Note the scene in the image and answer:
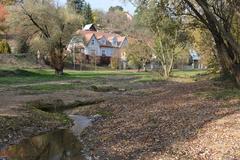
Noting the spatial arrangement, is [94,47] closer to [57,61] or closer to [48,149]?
[57,61]

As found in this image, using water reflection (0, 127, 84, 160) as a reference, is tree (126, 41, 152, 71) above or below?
above

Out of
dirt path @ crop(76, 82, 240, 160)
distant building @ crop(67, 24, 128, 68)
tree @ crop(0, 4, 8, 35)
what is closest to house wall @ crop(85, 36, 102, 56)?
distant building @ crop(67, 24, 128, 68)

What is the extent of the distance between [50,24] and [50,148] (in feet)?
157

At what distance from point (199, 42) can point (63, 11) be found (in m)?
18.5

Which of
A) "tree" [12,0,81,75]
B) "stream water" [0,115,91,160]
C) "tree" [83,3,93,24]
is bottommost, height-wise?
"stream water" [0,115,91,160]

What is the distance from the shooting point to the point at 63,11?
209ft

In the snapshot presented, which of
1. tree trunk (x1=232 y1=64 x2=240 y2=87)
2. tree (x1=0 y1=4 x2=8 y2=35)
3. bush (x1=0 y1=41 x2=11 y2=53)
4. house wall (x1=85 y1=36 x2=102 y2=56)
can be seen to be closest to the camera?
tree trunk (x1=232 y1=64 x2=240 y2=87)

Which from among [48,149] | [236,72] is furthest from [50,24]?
[48,149]

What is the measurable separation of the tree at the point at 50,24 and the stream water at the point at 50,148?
42.5m

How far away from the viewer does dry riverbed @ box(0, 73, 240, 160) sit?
13.9 meters

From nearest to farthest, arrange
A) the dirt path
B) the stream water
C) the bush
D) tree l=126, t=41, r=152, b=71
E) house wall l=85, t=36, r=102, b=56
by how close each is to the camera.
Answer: the dirt path < the stream water < the bush < tree l=126, t=41, r=152, b=71 < house wall l=85, t=36, r=102, b=56

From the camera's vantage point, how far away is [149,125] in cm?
1792

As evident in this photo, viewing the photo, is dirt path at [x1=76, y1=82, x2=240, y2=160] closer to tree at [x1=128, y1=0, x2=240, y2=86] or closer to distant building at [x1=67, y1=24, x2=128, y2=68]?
tree at [x1=128, y1=0, x2=240, y2=86]

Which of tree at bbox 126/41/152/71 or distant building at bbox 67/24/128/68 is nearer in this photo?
tree at bbox 126/41/152/71
